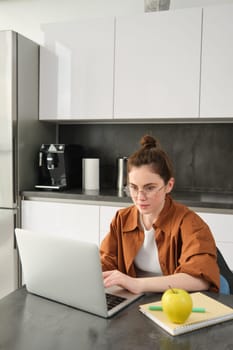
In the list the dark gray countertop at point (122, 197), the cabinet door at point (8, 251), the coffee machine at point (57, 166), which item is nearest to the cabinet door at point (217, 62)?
the dark gray countertop at point (122, 197)

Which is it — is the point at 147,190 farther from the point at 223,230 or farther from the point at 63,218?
the point at 63,218

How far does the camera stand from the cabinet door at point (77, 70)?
295cm

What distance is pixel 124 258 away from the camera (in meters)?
1.56

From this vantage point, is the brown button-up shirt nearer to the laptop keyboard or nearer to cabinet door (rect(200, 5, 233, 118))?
the laptop keyboard

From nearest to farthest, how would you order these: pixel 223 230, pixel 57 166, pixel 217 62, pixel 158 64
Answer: pixel 223 230, pixel 217 62, pixel 158 64, pixel 57 166

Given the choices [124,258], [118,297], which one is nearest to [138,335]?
[118,297]

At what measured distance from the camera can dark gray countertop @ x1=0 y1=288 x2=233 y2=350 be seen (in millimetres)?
935

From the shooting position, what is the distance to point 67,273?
45.2 inches

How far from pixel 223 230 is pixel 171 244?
3.68ft

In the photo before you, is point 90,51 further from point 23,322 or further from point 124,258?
point 23,322

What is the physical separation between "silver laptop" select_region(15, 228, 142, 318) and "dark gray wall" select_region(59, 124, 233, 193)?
2.00m

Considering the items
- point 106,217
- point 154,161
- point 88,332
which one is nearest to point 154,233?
point 154,161

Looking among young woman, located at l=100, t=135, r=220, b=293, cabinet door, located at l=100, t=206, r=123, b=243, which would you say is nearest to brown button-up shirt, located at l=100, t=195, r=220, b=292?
young woman, located at l=100, t=135, r=220, b=293

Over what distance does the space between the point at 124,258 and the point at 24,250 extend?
46cm
